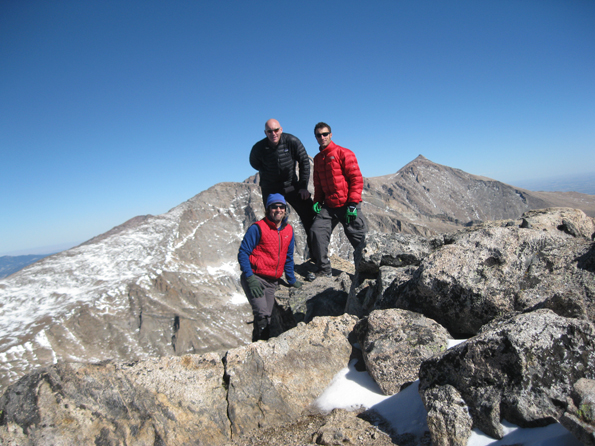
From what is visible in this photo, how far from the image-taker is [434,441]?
3.69 meters

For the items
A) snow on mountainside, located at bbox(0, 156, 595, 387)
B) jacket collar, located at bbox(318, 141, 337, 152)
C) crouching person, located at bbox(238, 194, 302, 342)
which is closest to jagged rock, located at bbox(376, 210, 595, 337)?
crouching person, located at bbox(238, 194, 302, 342)

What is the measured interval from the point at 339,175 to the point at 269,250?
3.57 m

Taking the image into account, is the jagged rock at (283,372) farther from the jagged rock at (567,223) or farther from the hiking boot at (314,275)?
the jagged rock at (567,223)

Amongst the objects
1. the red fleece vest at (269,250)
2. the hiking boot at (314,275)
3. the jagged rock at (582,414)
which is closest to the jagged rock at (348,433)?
the jagged rock at (582,414)

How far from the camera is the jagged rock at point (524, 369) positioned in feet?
11.4

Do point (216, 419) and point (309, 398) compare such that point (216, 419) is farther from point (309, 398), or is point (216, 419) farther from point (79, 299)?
point (79, 299)

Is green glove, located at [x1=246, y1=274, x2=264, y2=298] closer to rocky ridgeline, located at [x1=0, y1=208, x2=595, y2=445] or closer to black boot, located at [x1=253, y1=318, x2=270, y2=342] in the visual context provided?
black boot, located at [x1=253, y1=318, x2=270, y2=342]

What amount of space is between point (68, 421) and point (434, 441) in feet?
16.3

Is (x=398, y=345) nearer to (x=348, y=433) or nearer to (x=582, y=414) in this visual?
(x=348, y=433)

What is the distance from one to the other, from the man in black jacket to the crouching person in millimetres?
2384

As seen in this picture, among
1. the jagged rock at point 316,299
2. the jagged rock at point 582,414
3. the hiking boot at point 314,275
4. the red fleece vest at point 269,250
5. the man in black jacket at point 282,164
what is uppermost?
the man in black jacket at point 282,164

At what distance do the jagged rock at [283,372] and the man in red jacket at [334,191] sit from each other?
188 inches

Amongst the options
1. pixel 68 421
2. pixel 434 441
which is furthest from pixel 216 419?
pixel 434 441

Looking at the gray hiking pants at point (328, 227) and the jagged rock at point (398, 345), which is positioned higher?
the gray hiking pants at point (328, 227)
